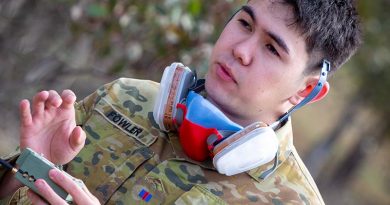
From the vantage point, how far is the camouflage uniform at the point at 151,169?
3264mm

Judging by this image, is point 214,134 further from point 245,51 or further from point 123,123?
point 123,123

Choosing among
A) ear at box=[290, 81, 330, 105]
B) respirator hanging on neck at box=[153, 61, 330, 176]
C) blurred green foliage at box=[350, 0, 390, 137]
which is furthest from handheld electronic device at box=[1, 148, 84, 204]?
blurred green foliage at box=[350, 0, 390, 137]

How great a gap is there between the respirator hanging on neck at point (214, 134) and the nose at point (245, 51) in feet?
0.70

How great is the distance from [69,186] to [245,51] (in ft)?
3.15

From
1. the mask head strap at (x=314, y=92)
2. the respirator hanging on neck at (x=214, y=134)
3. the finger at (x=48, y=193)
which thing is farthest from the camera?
the mask head strap at (x=314, y=92)

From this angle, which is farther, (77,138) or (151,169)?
(151,169)

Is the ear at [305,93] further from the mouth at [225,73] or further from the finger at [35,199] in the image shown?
the finger at [35,199]

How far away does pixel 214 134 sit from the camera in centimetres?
326

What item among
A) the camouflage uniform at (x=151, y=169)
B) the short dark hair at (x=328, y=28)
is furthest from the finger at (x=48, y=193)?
the short dark hair at (x=328, y=28)

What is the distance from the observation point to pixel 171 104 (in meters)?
3.41

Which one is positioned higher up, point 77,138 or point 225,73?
point 225,73

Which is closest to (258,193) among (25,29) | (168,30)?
(168,30)

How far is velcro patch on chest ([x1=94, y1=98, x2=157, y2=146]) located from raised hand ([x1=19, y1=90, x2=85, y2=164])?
588 mm

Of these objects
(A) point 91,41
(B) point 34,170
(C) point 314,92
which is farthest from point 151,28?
(B) point 34,170
